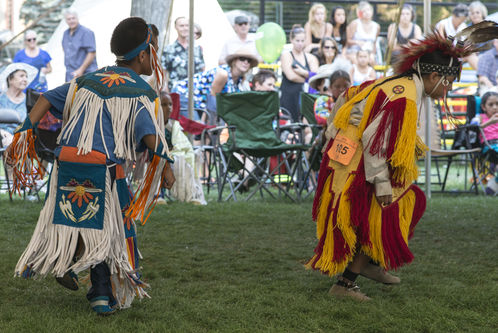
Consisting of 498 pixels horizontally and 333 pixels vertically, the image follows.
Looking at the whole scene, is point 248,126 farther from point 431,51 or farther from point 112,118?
point 112,118

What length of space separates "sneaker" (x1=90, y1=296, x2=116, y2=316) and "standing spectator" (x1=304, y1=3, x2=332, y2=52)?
7726 millimetres

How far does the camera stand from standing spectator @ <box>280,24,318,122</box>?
920 centimetres

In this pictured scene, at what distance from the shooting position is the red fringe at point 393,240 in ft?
11.1

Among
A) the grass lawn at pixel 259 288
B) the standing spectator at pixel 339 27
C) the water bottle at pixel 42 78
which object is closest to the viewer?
the grass lawn at pixel 259 288

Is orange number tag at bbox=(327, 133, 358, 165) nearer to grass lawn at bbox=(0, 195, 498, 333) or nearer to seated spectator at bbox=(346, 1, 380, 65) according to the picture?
grass lawn at bbox=(0, 195, 498, 333)

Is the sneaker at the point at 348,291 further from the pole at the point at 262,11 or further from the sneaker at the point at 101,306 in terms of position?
the pole at the point at 262,11

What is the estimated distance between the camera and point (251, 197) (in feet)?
24.3

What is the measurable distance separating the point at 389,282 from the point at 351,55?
21.8ft

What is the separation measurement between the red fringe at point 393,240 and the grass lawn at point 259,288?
177mm

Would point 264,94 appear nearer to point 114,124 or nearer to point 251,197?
point 251,197

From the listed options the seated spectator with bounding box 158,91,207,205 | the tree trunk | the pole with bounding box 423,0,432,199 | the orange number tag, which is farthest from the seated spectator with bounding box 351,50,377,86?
the orange number tag

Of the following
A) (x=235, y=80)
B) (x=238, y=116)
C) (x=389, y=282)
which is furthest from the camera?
(x=235, y=80)

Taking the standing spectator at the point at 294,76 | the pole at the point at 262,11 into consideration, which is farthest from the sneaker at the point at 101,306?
the pole at the point at 262,11

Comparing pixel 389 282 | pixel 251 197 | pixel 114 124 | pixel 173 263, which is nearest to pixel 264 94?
pixel 251 197
